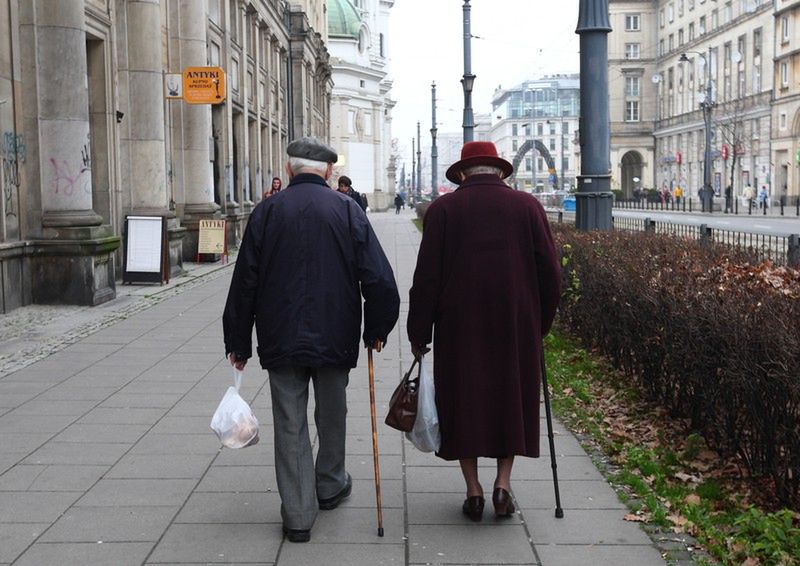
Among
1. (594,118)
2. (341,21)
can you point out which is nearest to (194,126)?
(594,118)

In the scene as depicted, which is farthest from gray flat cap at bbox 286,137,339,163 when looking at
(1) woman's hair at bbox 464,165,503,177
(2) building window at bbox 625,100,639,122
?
(2) building window at bbox 625,100,639,122

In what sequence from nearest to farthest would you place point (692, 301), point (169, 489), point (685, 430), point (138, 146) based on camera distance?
point (169, 489) → point (692, 301) → point (685, 430) → point (138, 146)

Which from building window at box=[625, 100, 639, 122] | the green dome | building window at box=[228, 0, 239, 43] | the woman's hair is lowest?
the woman's hair

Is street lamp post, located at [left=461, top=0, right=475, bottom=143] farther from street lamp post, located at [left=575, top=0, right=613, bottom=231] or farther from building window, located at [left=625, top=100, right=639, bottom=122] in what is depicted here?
building window, located at [left=625, top=100, right=639, bottom=122]

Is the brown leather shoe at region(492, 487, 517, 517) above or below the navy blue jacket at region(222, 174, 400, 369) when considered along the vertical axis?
below

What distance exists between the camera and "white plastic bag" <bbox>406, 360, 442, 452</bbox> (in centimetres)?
539

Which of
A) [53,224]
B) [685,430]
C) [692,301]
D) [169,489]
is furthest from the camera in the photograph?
[53,224]

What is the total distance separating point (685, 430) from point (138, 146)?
14398 mm

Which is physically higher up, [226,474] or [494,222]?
[494,222]

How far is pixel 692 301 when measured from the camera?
21.6 feet

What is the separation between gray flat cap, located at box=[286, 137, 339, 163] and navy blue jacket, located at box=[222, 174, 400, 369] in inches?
6.1

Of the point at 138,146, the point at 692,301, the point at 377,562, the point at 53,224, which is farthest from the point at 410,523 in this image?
the point at 138,146

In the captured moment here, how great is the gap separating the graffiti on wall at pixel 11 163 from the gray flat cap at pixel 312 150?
32.7ft

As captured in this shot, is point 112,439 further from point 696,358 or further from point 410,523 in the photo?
Result: point 696,358
